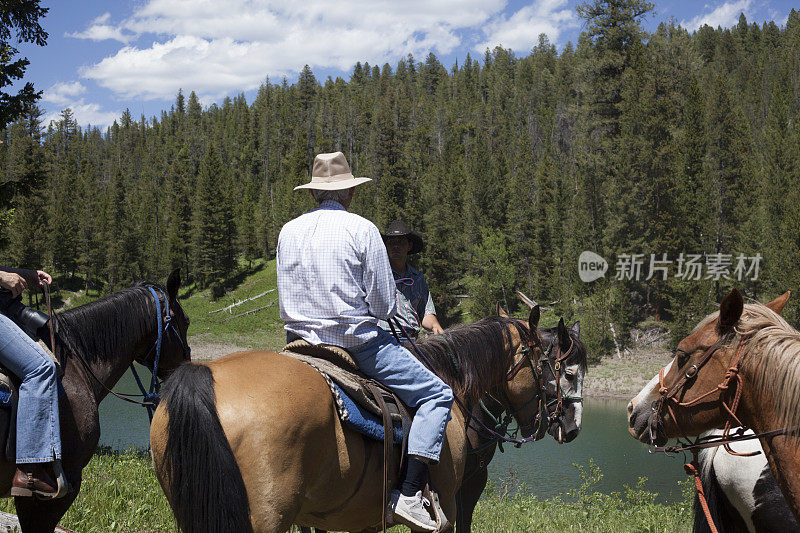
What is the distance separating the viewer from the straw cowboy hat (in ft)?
12.3

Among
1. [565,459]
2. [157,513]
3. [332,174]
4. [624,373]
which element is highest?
[332,174]

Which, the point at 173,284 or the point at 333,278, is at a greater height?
the point at 333,278

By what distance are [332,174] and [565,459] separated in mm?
17436

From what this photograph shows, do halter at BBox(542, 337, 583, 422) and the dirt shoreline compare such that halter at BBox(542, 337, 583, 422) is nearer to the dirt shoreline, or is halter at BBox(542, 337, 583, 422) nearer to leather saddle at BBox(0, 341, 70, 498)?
leather saddle at BBox(0, 341, 70, 498)

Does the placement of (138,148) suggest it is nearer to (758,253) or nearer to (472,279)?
(472,279)

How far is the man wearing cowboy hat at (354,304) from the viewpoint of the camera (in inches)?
137

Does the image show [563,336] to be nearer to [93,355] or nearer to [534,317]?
[534,317]

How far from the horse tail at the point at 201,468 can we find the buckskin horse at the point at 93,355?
187cm

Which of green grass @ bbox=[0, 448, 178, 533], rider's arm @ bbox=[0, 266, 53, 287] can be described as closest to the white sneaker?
rider's arm @ bbox=[0, 266, 53, 287]

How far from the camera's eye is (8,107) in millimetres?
12180

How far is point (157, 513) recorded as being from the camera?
6.44m

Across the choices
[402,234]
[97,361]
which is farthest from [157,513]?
[402,234]

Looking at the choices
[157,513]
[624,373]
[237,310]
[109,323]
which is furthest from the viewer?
[237,310]

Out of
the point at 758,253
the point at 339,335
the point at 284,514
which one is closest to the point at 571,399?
the point at 339,335
